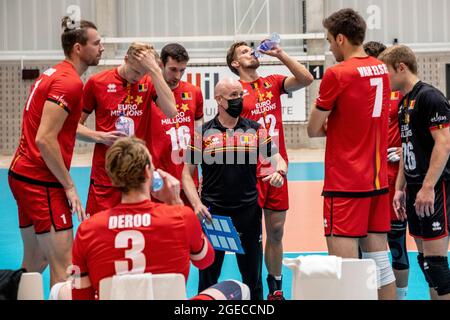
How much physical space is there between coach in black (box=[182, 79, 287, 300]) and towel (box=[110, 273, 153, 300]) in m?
2.27

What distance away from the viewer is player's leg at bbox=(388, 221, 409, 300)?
5.95m

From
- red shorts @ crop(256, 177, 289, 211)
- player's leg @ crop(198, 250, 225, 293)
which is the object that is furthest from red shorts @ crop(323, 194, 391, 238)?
red shorts @ crop(256, 177, 289, 211)

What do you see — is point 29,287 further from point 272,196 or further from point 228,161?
point 272,196

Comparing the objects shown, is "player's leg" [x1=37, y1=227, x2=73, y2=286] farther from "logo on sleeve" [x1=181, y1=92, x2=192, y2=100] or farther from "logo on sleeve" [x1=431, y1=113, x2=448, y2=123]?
"logo on sleeve" [x1=431, y1=113, x2=448, y2=123]

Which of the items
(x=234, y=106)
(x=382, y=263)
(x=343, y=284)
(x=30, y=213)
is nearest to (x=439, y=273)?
(x=382, y=263)

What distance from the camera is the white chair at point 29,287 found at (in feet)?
10.5

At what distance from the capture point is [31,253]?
534 cm

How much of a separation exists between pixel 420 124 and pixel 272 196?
1617mm

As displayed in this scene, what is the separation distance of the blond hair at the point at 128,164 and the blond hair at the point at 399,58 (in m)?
2.46

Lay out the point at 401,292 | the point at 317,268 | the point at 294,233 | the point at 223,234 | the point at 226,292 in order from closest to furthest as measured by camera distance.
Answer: the point at 317,268 < the point at 226,292 < the point at 223,234 < the point at 401,292 < the point at 294,233

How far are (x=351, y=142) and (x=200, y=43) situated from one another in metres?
15.3
